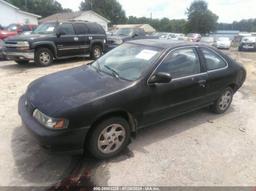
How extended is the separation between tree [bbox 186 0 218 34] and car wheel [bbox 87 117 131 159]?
5242 centimetres

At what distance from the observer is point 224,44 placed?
78.7 feet

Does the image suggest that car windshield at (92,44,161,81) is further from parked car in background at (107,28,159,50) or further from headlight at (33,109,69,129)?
parked car in background at (107,28,159,50)

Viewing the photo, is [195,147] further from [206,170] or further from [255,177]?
[255,177]

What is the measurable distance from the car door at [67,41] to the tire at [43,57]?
41 cm

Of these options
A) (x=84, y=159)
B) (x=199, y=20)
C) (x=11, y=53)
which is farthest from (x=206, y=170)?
(x=199, y=20)

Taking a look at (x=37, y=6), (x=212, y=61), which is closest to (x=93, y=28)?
(x=212, y=61)

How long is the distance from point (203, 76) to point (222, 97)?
1.02 m

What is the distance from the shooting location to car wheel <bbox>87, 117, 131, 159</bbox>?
317cm

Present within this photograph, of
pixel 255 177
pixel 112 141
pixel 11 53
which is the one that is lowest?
pixel 255 177

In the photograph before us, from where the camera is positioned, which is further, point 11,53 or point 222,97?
point 11,53

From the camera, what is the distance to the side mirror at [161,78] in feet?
11.3

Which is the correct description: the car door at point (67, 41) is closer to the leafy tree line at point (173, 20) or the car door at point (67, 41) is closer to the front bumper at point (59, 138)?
the front bumper at point (59, 138)

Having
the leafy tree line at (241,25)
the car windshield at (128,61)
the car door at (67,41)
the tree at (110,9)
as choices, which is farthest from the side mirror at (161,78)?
the leafy tree line at (241,25)

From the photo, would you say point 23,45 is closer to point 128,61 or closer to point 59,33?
point 59,33
